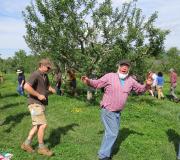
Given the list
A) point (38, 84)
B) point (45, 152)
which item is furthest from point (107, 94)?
point (45, 152)

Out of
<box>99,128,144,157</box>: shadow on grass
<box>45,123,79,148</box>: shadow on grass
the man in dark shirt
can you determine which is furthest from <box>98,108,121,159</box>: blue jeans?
<box>45,123,79,148</box>: shadow on grass

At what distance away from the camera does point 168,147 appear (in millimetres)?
10547

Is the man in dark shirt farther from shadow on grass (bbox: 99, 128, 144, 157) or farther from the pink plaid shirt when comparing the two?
shadow on grass (bbox: 99, 128, 144, 157)

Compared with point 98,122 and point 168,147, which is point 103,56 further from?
point 168,147

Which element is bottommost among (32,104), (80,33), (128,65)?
(32,104)

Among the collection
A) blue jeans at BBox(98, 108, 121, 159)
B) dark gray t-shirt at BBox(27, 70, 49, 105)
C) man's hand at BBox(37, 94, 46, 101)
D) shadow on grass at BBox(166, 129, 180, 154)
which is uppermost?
dark gray t-shirt at BBox(27, 70, 49, 105)

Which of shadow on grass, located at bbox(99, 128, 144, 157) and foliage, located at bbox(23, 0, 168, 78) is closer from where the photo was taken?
shadow on grass, located at bbox(99, 128, 144, 157)

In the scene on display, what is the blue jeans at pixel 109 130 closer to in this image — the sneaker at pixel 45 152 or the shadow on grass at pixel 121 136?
the shadow on grass at pixel 121 136

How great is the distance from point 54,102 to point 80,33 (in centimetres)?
331

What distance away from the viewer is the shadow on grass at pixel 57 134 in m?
10.3

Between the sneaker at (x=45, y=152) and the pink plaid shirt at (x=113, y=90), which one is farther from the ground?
the pink plaid shirt at (x=113, y=90)

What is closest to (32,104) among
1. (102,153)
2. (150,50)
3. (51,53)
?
(102,153)

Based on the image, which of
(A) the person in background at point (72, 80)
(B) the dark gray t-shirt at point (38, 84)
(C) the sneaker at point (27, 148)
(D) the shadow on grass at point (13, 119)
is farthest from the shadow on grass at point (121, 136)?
(A) the person in background at point (72, 80)

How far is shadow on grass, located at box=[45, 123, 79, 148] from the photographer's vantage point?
1027 cm
